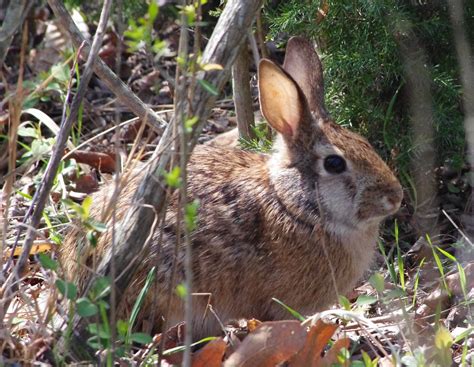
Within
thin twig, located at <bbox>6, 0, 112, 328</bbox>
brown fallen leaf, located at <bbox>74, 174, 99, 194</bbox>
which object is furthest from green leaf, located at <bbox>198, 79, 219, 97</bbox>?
brown fallen leaf, located at <bbox>74, 174, 99, 194</bbox>

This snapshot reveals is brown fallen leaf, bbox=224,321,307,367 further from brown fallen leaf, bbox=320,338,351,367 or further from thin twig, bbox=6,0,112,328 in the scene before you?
thin twig, bbox=6,0,112,328

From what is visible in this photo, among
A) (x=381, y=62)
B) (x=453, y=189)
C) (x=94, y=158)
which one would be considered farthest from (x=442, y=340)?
(x=94, y=158)

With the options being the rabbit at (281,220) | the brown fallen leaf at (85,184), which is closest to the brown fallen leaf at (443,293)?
the rabbit at (281,220)

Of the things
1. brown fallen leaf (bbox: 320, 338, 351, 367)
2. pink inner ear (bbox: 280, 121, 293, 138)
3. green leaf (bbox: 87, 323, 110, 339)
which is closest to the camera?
green leaf (bbox: 87, 323, 110, 339)

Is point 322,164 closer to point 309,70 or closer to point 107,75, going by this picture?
point 309,70

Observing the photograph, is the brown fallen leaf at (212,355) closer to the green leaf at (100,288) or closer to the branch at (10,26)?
the green leaf at (100,288)

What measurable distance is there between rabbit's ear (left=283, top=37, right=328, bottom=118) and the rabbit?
0.15m

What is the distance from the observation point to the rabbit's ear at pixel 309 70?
5.02 meters

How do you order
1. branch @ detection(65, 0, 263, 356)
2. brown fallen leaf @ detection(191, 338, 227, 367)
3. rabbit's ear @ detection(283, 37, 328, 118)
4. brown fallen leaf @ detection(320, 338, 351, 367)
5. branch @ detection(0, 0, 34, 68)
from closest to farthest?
branch @ detection(65, 0, 263, 356), brown fallen leaf @ detection(320, 338, 351, 367), brown fallen leaf @ detection(191, 338, 227, 367), branch @ detection(0, 0, 34, 68), rabbit's ear @ detection(283, 37, 328, 118)

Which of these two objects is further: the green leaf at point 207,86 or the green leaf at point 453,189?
the green leaf at point 453,189

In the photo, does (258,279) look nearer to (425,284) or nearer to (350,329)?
(350,329)

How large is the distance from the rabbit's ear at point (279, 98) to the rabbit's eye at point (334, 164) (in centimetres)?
26

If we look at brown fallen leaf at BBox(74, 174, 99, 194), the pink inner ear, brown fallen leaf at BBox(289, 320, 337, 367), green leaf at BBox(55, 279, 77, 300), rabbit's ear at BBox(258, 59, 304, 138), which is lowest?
brown fallen leaf at BBox(289, 320, 337, 367)

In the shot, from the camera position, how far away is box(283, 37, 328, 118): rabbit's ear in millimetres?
5023
